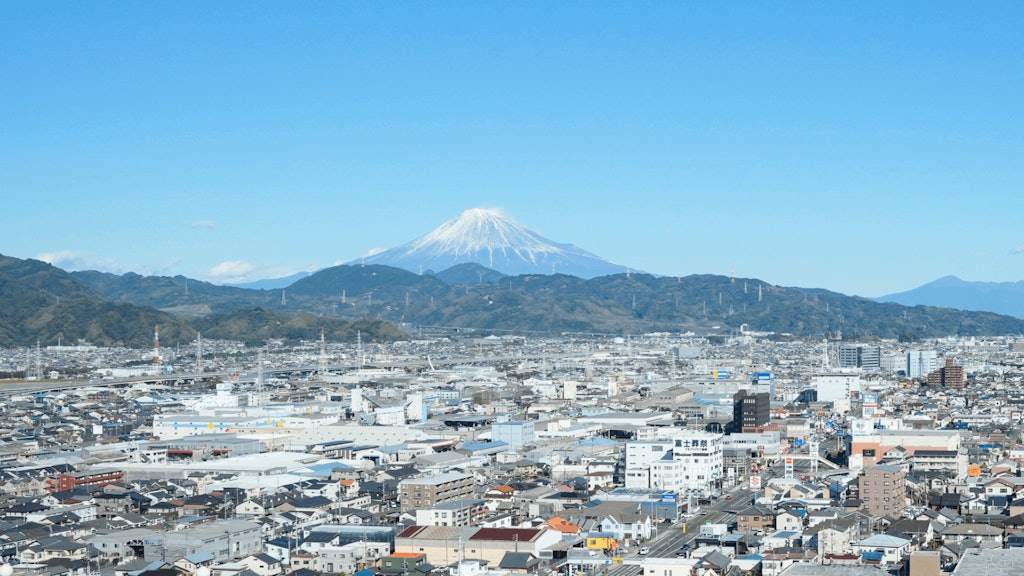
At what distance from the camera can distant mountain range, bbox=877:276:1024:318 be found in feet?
548

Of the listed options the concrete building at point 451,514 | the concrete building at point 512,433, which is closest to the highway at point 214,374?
the concrete building at point 512,433

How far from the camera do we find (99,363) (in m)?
49.9

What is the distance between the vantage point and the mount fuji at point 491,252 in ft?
472

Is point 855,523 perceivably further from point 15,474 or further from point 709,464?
point 15,474

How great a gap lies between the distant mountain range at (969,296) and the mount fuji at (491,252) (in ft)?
141

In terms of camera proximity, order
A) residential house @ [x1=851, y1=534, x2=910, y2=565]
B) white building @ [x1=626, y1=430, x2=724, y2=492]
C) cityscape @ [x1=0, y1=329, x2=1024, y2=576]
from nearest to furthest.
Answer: residential house @ [x1=851, y1=534, x2=910, y2=565], cityscape @ [x1=0, y1=329, x2=1024, y2=576], white building @ [x1=626, y1=430, x2=724, y2=492]

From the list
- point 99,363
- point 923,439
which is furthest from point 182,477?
point 99,363

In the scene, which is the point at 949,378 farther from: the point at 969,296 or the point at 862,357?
the point at 969,296

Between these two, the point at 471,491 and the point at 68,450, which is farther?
the point at 68,450

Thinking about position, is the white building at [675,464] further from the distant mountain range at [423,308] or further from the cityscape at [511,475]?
the distant mountain range at [423,308]

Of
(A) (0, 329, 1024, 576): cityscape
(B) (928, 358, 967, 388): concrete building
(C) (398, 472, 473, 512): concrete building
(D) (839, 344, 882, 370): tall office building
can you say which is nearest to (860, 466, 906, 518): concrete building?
(A) (0, 329, 1024, 576): cityscape

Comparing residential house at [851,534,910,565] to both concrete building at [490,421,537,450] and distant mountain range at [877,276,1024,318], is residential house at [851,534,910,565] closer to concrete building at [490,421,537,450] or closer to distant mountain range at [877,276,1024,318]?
concrete building at [490,421,537,450]

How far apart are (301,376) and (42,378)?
Result: 8010 mm

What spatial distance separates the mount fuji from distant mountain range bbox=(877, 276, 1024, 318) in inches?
1689
